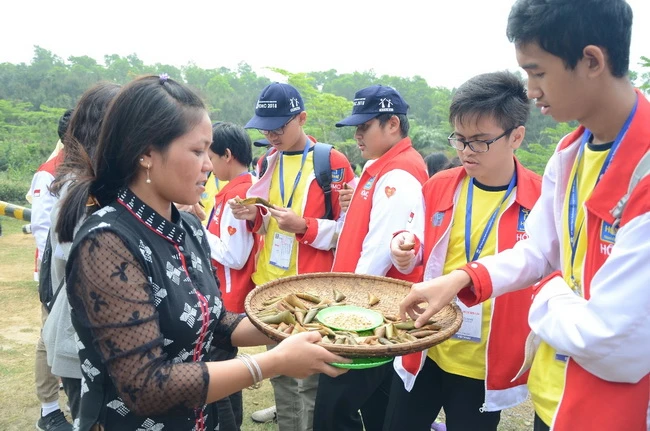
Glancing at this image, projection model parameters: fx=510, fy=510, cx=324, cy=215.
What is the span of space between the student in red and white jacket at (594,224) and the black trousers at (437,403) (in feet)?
2.62

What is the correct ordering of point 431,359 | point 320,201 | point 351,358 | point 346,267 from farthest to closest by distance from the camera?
point 320,201, point 346,267, point 431,359, point 351,358

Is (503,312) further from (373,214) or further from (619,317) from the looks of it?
(619,317)

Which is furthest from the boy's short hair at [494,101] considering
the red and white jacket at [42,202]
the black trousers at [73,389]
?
the red and white jacket at [42,202]

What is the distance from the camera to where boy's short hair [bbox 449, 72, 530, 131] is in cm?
261

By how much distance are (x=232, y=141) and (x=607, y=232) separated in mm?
3297

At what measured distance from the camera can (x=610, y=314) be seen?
4.66ft

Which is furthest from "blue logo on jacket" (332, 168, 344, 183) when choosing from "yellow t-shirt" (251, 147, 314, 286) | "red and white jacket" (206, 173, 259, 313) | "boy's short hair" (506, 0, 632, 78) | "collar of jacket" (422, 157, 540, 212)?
"boy's short hair" (506, 0, 632, 78)

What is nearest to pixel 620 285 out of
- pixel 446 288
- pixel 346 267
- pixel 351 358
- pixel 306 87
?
pixel 446 288

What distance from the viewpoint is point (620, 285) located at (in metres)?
1.41

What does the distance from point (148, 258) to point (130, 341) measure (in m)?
0.29

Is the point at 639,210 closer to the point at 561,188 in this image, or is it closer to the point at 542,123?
the point at 561,188

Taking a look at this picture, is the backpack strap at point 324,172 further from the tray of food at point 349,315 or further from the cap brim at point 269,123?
the tray of food at point 349,315

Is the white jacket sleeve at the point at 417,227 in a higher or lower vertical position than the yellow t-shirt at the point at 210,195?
higher

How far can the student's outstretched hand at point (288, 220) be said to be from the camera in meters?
3.64
